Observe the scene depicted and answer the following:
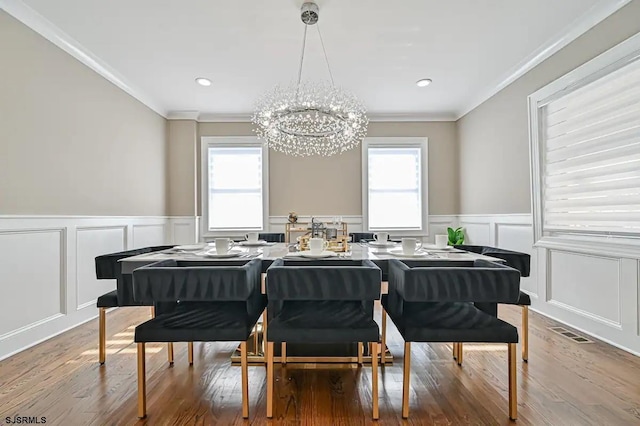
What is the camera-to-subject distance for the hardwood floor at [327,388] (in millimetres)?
1615

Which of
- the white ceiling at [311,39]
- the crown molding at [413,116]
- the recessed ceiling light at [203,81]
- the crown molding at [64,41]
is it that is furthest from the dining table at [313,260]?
the crown molding at [413,116]

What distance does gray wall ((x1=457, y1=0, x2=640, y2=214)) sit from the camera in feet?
8.39

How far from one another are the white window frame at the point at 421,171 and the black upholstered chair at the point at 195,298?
3584 mm

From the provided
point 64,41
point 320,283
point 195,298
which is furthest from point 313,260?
point 64,41

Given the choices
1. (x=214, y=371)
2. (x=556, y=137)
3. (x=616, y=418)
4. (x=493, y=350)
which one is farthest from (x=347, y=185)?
(x=616, y=418)

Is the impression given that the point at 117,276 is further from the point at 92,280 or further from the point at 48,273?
the point at 92,280

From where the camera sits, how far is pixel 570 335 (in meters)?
2.70

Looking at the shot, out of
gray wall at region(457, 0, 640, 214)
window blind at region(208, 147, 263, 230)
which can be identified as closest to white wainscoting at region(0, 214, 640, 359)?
gray wall at region(457, 0, 640, 214)

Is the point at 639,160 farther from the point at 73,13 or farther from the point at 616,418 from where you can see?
the point at 73,13

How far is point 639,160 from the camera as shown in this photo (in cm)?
233

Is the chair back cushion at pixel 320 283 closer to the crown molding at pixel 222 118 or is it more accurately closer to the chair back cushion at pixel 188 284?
the chair back cushion at pixel 188 284

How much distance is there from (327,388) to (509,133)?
3485 millimetres

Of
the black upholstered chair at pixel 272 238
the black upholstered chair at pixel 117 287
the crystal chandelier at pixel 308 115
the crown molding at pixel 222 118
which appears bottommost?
the black upholstered chair at pixel 117 287

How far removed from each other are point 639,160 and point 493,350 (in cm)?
171
